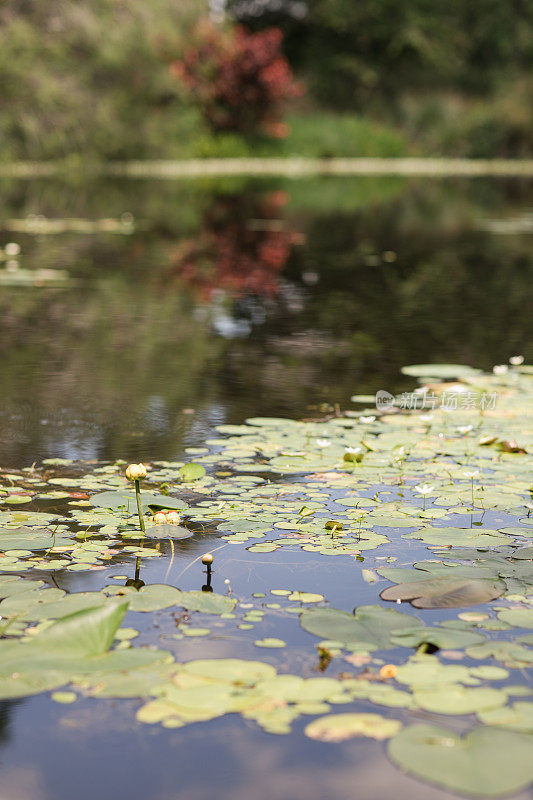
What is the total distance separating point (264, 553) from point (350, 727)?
2.94ft

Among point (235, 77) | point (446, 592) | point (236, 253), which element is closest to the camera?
point (446, 592)

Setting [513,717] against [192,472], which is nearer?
[513,717]

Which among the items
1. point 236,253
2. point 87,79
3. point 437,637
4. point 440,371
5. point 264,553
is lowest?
point 437,637

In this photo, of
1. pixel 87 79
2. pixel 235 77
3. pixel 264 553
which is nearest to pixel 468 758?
pixel 264 553

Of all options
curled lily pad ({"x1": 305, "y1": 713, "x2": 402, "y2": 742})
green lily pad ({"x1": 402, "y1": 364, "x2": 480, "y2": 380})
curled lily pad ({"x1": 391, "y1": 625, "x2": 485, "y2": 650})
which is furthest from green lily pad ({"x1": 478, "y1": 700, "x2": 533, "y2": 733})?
green lily pad ({"x1": 402, "y1": 364, "x2": 480, "y2": 380})

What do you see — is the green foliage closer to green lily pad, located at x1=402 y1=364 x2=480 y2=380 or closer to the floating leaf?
green lily pad, located at x1=402 y1=364 x2=480 y2=380

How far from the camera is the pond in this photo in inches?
71.4

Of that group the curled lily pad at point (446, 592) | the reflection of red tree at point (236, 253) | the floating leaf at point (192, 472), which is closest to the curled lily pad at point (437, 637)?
the curled lily pad at point (446, 592)

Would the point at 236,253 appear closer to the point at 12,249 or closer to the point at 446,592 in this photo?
the point at 12,249

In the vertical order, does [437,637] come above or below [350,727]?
above

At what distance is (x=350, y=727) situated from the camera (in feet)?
6.11

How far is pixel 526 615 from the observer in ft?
7.59

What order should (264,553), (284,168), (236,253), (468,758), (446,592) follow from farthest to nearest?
(284,168)
(236,253)
(264,553)
(446,592)
(468,758)

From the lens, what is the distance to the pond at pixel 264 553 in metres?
1.81
